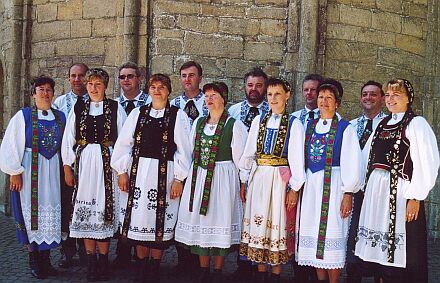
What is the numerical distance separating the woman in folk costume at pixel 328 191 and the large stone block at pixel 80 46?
4.30m

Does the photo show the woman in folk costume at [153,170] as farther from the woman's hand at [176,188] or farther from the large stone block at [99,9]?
the large stone block at [99,9]

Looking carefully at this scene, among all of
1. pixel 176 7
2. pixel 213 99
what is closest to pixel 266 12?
pixel 176 7

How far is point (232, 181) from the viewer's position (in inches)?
194

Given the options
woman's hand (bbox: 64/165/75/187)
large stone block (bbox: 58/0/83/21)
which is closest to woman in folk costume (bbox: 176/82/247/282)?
woman's hand (bbox: 64/165/75/187)

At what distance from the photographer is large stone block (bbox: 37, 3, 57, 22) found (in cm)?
824

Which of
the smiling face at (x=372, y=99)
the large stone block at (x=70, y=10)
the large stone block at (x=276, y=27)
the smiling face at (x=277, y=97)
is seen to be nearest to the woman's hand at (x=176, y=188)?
the smiling face at (x=277, y=97)

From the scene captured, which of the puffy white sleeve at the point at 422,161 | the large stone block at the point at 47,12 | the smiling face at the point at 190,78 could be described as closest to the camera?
the puffy white sleeve at the point at 422,161

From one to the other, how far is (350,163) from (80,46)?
5093mm

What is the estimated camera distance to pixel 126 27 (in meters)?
7.38

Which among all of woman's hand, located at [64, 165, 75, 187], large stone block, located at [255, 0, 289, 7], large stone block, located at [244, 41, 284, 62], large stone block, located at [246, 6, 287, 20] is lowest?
woman's hand, located at [64, 165, 75, 187]

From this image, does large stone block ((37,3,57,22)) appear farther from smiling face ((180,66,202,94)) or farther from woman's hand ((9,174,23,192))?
woman's hand ((9,174,23,192))

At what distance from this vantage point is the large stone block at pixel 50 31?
26.6ft

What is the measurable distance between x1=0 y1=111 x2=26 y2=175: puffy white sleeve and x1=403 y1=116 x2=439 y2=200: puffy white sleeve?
3688 mm

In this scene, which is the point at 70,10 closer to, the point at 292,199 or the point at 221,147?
the point at 221,147
